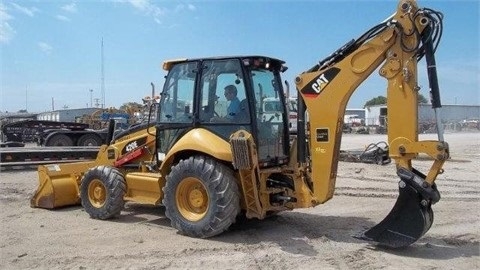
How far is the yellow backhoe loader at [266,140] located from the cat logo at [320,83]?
1 centimetres

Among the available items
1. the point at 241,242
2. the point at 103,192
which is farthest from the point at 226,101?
the point at 103,192

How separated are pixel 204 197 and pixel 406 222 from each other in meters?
2.64

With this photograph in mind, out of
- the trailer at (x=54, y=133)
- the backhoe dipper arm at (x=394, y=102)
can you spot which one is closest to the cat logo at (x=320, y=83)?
the backhoe dipper arm at (x=394, y=102)

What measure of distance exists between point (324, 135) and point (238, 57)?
1.65 metres

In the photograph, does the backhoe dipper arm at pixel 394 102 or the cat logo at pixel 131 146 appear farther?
the cat logo at pixel 131 146

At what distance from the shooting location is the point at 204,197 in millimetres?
6555

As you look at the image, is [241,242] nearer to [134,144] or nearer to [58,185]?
[134,144]

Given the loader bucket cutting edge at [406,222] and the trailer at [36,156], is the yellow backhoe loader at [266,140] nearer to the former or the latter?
the loader bucket cutting edge at [406,222]

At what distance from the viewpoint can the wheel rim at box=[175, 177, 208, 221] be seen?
21.5ft

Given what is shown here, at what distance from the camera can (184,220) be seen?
6.61 m

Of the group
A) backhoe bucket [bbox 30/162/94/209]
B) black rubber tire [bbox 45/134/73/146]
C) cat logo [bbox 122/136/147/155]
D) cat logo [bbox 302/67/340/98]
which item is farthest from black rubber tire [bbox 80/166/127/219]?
black rubber tire [bbox 45/134/73/146]

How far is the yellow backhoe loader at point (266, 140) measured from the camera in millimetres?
5633

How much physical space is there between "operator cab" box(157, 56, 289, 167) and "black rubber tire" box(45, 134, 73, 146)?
49.4 feet

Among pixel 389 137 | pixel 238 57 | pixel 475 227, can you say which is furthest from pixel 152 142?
pixel 475 227
